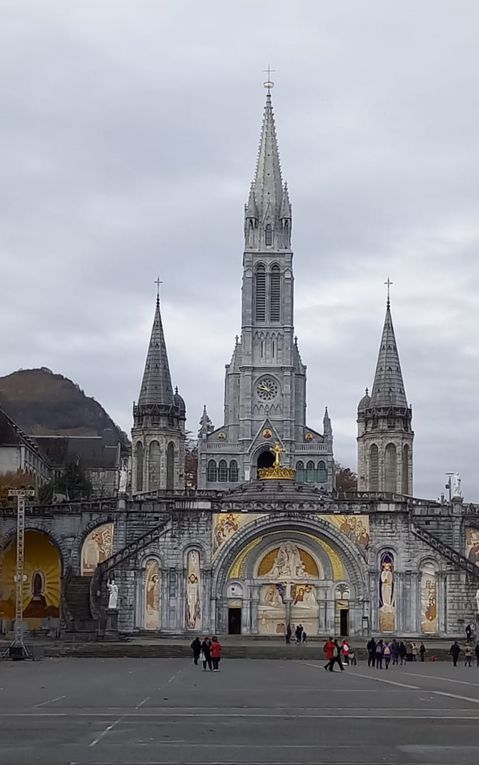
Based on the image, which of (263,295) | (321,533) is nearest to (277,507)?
(321,533)

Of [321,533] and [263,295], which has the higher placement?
[263,295]

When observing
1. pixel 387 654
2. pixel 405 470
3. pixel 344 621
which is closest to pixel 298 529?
pixel 344 621

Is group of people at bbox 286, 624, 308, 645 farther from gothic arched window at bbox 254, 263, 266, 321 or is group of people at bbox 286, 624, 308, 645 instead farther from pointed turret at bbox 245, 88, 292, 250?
pointed turret at bbox 245, 88, 292, 250

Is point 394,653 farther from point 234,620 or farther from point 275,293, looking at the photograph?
point 275,293

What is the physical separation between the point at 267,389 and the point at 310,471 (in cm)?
985

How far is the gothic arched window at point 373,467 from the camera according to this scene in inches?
3932

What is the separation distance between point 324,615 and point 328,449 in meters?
53.4

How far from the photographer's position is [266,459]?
416ft

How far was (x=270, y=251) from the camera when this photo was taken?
134 m

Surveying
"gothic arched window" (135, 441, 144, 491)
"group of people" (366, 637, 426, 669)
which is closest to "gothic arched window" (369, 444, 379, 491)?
"gothic arched window" (135, 441, 144, 491)

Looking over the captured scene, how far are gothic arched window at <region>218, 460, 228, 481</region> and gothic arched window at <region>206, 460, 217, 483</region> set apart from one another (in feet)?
1.67

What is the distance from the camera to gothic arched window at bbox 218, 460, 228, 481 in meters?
126

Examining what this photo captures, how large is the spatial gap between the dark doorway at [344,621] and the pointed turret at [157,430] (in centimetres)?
3269

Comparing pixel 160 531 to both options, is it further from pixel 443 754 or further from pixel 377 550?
pixel 443 754
